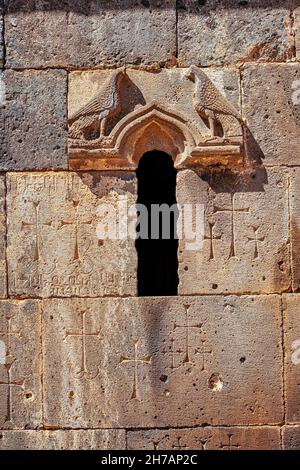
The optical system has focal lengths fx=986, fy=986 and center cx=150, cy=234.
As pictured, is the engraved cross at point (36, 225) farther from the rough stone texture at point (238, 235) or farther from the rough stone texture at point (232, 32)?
the rough stone texture at point (232, 32)

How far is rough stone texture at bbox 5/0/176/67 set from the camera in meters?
6.93

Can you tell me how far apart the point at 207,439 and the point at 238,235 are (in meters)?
1.40

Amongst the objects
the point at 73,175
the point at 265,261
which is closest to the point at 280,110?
the point at 265,261

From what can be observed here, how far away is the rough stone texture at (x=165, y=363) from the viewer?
666 centimetres

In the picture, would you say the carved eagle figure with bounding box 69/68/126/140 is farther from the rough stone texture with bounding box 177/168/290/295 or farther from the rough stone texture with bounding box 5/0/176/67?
the rough stone texture with bounding box 177/168/290/295

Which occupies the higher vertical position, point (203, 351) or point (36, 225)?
point (36, 225)

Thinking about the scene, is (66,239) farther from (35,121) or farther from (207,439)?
(207,439)

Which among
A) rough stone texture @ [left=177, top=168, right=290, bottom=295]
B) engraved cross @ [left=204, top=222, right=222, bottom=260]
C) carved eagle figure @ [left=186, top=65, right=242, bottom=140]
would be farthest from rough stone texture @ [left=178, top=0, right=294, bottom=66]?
engraved cross @ [left=204, top=222, right=222, bottom=260]

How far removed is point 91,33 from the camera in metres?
6.96

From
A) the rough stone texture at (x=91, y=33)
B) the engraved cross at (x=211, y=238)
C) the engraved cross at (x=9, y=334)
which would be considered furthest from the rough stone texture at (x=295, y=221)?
the engraved cross at (x=9, y=334)

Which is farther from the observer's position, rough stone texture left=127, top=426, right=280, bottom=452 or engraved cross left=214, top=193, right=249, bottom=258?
engraved cross left=214, top=193, right=249, bottom=258

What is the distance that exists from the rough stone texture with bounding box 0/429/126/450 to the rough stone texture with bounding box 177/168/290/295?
1095 mm

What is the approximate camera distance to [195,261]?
22.2 feet

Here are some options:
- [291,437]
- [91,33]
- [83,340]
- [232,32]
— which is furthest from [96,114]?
[291,437]
